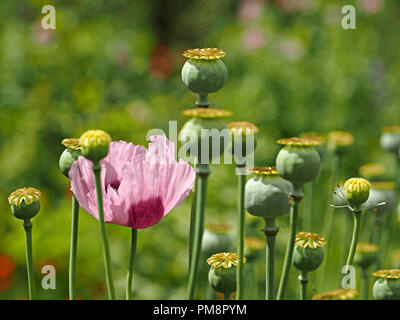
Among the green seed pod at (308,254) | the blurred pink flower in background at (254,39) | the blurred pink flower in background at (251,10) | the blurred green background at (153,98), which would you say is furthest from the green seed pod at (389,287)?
the blurred pink flower in background at (251,10)

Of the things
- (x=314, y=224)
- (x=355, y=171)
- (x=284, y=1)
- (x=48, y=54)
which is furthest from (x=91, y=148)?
(x=284, y=1)

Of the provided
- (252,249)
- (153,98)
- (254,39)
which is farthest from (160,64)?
(252,249)

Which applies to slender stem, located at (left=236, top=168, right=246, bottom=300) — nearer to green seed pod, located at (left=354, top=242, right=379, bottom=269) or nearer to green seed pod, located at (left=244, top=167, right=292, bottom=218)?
green seed pod, located at (left=244, top=167, right=292, bottom=218)

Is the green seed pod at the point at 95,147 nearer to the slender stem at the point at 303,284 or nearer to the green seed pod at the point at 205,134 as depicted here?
the green seed pod at the point at 205,134

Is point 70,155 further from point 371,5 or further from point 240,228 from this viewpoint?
point 371,5

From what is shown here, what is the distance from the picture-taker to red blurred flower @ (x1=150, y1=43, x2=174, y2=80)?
317 centimetres

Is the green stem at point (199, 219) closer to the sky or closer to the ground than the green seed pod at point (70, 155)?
closer to the ground

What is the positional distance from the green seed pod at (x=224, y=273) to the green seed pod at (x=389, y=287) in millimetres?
124

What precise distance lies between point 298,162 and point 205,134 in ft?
0.27

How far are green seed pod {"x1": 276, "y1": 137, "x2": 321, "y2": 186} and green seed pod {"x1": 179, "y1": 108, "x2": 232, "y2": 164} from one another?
0.18ft

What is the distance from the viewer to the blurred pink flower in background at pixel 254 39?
→ 9.78ft

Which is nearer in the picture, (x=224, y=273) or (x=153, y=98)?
(x=224, y=273)

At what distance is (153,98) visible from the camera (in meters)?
2.89
